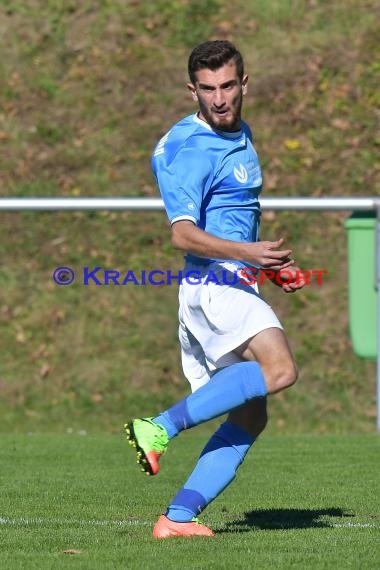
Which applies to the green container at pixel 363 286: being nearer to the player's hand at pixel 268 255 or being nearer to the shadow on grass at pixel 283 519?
the shadow on grass at pixel 283 519

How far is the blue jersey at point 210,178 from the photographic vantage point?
187 inches

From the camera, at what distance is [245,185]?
493cm

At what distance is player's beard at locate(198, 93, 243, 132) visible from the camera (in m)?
4.89

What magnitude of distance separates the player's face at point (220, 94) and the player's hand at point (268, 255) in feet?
2.07

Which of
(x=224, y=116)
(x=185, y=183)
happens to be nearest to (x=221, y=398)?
(x=185, y=183)

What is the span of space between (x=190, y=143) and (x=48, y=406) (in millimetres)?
6605

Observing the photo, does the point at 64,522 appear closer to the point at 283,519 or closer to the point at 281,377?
the point at 283,519

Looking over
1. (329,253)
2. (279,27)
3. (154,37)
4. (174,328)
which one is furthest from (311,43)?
(174,328)

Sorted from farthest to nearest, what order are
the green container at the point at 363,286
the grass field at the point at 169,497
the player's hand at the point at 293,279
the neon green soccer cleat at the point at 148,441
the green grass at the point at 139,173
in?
the green grass at the point at 139,173, the green container at the point at 363,286, the player's hand at the point at 293,279, the neon green soccer cleat at the point at 148,441, the grass field at the point at 169,497

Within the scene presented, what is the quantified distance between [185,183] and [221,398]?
83 cm

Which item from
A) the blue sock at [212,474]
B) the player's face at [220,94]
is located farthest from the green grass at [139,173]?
the player's face at [220,94]

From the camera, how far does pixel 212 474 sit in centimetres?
484

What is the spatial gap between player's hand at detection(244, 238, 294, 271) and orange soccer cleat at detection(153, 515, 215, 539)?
42.1 inches

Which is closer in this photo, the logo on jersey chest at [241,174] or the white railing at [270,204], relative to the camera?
the logo on jersey chest at [241,174]
